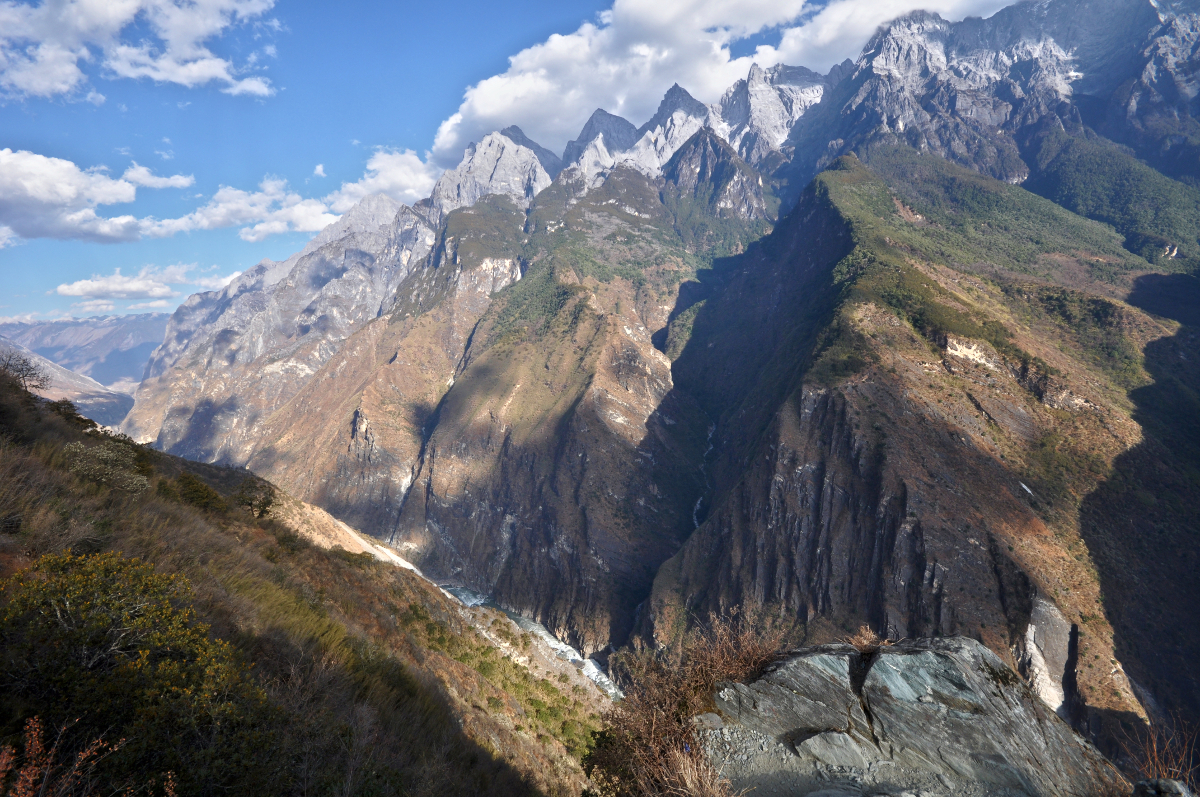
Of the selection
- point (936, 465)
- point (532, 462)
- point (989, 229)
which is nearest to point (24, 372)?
point (936, 465)

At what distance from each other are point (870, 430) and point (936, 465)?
340 inches

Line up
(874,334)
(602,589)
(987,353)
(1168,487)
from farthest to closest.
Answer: (602,589) < (874,334) < (987,353) < (1168,487)

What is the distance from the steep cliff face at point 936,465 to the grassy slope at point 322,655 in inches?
2086

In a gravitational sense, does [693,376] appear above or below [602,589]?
above

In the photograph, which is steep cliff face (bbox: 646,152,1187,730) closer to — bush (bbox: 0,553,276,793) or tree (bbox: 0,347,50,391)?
bush (bbox: 0,553,276,793)

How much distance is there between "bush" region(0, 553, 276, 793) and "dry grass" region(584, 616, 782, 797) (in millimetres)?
6722

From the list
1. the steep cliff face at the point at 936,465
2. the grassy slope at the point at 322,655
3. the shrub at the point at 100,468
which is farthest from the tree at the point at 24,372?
the steep cliff face at the point at 936,465

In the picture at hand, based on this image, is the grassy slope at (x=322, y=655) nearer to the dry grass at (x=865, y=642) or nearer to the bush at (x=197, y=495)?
the bush at (x=197, y=495)

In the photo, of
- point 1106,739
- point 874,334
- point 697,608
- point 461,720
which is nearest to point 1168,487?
point 1106,739

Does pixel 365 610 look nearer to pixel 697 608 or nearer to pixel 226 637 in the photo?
pixel 226 637

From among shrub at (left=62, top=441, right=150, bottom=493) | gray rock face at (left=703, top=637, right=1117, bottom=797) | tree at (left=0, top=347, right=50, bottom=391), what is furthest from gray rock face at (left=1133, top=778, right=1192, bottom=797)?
tree at (left=0, top=347, right=50, bottom=391)

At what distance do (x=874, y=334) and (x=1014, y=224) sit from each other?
102484 mm

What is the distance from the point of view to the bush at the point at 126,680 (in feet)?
19.1

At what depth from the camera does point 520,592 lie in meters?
109
